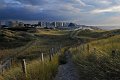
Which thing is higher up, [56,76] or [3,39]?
[56,76]

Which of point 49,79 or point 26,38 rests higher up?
point 49,79

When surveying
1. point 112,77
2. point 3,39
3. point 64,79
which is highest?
point 112,77

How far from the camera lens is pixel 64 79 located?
14125 millimetres

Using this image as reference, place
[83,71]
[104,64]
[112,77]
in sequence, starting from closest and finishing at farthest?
[112,77]
[104,64]
[83,71]

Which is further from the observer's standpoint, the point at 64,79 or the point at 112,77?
the point at 64,79

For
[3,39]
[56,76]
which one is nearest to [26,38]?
[3,39]

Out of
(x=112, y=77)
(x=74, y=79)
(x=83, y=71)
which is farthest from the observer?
(x=74, y=79)

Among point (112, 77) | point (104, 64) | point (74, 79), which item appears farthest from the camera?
point (74, 79)

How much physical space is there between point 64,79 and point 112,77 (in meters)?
4.11

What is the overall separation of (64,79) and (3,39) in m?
65.1

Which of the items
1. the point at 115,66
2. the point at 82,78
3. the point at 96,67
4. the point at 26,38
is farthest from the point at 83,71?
the point at 26,38

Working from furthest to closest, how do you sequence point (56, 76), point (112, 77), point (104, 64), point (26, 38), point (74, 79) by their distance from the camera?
point (26, 38), point (56, 76), point (74, 79), point (104, 64), point (112, 77)

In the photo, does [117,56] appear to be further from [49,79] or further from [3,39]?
[3,39]

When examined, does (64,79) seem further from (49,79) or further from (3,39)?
(3,39)
